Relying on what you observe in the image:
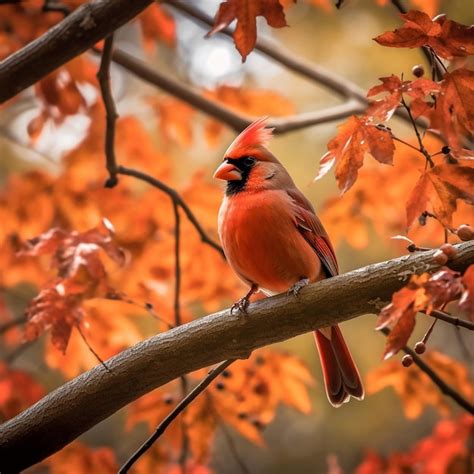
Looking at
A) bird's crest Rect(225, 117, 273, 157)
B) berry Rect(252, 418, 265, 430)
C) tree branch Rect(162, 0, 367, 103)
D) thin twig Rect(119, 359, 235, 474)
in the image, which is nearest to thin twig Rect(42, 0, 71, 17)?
bird's crest Rect(225, 117, 273, 157)

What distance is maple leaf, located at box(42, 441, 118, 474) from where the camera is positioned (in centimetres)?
328

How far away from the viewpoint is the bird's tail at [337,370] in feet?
8.95

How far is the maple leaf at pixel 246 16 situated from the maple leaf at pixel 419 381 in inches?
62.1

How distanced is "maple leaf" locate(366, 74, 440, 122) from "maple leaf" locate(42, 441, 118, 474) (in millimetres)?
2049

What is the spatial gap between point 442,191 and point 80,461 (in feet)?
6.77

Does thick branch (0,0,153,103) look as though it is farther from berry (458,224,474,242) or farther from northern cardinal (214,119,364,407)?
berry (458,224,474,242)

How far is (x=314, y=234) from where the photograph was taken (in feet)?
8.56

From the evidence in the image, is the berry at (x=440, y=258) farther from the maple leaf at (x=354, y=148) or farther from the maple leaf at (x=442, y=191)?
the maple leaf at (x=354, y=148)

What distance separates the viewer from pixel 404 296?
163 cm

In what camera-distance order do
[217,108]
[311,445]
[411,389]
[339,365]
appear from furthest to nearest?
1. [311,445]
2. [217,108]
3. [411,389]
4. [339,365]

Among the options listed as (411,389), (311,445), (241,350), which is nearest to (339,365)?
(411,389)

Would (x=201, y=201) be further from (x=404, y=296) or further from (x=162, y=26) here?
(x=404, y=296)

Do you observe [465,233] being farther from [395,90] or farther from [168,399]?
[168,399]

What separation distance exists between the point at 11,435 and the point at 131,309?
1190 mm
